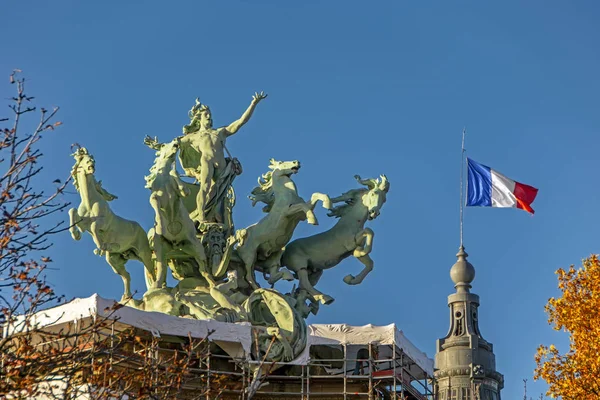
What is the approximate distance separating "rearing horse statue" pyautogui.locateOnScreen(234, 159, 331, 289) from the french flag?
10.8 metres

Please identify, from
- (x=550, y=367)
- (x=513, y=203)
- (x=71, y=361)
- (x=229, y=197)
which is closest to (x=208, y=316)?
(x=229, y=197)

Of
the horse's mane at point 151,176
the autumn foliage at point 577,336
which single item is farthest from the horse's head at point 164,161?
the autumn foliage at point 577,336

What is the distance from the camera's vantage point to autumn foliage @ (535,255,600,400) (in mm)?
43062

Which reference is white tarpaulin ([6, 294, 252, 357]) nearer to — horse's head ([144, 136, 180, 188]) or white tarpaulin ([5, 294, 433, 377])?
white tarpaulin ([5, 294, 433, 377])

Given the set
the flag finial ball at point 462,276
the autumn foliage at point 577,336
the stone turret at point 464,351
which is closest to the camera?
the autumn foliage at point 577,336

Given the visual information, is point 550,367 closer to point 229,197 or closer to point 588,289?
point 588,289

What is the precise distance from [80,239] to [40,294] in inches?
876

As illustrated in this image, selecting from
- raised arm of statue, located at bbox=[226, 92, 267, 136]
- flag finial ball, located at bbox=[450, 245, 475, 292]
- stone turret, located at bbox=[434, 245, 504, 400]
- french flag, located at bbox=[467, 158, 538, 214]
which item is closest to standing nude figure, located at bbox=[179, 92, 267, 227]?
raised arm of statue, located at bbox=[226, 92, 267, 136]

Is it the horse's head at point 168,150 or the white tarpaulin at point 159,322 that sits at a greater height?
the horse's head at point 168,150

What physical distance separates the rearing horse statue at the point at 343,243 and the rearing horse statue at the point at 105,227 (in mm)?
4877

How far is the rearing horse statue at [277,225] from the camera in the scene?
1971 inches

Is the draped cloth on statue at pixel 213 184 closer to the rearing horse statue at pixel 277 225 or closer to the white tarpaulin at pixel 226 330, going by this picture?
the rearing horse statue at pixel 277 225

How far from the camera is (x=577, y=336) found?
44.2 m

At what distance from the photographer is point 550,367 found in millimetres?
44031
